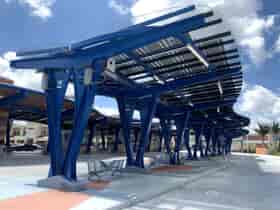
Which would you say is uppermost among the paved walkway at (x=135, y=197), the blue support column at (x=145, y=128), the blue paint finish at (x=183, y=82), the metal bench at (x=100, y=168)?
the blue paint finish at (x=183, y=82)

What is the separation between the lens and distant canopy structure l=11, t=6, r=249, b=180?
34.8 feet

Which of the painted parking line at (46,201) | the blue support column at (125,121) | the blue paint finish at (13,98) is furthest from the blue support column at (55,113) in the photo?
the blue paint finish at (13,98)

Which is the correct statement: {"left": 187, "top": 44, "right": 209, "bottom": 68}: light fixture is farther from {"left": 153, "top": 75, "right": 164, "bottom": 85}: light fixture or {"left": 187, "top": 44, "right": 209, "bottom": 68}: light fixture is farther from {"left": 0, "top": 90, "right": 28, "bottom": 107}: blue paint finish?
{"left": 0, "top": 90, "right": 28, "bottom": 107}: blue paint finish

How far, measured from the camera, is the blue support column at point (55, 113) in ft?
38.8

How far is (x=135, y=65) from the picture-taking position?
1494 centimetres

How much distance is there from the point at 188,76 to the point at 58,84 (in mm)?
7398

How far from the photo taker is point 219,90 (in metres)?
22.2

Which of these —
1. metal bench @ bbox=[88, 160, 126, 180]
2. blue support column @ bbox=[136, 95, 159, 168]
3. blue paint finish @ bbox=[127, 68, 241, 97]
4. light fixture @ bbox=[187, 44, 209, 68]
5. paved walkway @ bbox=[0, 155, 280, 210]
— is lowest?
paved walkway @ bbox=[0, 155, 280, 210]

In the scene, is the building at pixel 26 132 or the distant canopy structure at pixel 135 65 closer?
A: the distant canopy structure at pixel 135 65

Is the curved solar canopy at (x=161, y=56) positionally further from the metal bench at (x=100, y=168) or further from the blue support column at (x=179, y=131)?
the blue support column at (x=179, y=131)

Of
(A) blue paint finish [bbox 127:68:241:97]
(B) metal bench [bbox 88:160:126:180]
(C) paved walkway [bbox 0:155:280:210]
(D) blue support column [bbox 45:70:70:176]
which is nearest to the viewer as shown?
(C) paved walkway [bbox 0:155:280:210]

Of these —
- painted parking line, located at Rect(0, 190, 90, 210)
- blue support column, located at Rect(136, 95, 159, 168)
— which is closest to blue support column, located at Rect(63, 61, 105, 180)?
painted parking line, located at Rect(0, 190, 90, 210)

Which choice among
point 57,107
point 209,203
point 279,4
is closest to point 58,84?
point 57,107

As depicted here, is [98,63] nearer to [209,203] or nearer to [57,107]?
[57,107]
